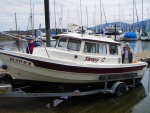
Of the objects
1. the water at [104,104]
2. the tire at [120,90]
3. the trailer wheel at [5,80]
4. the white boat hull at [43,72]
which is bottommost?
the water at [104,104]

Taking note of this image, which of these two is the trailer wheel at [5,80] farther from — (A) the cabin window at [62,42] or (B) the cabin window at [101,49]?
(B) the cabin window at [101,49]

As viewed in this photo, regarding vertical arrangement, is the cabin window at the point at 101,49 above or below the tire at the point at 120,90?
above

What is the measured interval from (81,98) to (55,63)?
208 cm

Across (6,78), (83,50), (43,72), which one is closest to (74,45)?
(83,50)

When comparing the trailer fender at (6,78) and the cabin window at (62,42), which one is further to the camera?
the cabin window at (62,42)

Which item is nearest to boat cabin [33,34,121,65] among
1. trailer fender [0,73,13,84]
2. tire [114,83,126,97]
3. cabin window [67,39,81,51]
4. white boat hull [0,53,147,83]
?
cabin window [67,39,81,51]

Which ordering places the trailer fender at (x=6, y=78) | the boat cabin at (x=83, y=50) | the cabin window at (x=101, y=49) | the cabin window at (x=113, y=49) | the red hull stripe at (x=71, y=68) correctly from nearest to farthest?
the red hull stripe at (x=71, y=68)
the trailer fender at (x=6, y=78)
the boat cabin at (x=83, y=50)
the cabin window at (x=101, y=49)
the cabin window at (x=113, y=49)

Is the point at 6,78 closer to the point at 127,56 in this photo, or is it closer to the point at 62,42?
the point at 62,42

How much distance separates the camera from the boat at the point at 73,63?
7.07m

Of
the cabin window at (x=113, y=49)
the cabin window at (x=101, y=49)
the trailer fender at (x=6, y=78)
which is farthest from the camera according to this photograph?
the cabin window at (x=113, y=49)

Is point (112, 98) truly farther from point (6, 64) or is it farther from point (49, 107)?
point (6, 64)

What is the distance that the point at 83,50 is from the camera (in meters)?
8.09

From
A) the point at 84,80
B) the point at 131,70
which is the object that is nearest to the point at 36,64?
the point at 84,80

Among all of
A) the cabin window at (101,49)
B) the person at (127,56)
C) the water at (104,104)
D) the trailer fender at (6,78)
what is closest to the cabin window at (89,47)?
the cabin window at (101,49)
